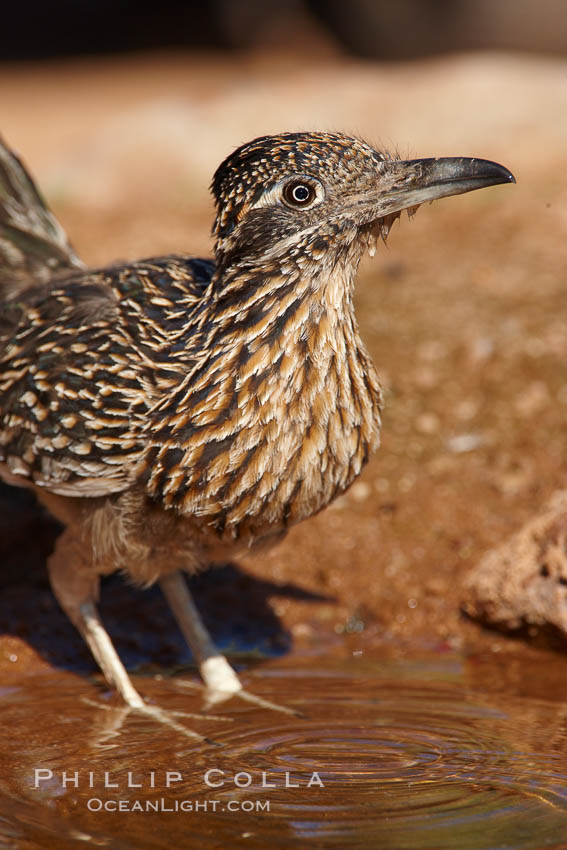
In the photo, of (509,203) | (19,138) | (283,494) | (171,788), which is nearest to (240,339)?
(283,494)

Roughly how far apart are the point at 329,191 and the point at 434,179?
17.4 inches

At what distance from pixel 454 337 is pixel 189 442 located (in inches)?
166

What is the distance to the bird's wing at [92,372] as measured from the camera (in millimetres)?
5074

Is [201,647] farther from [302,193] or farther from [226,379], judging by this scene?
[302,193]

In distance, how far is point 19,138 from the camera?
49.1 ft

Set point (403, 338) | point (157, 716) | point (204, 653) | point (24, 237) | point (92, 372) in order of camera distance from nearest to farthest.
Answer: point (92, 372)
point (157, 716)
point (204, 653)
point (24, 237)
point (403, 338)

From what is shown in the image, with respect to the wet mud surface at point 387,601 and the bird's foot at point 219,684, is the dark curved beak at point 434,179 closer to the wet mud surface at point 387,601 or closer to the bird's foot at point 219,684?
the wet mud surface at point 387,601

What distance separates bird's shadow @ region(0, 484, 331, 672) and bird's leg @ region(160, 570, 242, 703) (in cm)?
41

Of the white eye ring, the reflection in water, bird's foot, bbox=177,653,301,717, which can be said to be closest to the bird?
the white eye ring

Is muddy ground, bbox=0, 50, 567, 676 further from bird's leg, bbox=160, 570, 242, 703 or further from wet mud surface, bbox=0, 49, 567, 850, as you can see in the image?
bird's leg, bbox=160, 570, 242, 703

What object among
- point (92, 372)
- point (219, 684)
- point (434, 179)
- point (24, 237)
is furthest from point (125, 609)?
point (434, 179)

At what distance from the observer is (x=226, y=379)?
4.83 metres

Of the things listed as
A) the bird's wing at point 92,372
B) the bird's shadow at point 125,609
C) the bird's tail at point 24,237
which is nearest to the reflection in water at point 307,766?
the bird's shadow at point 125,609

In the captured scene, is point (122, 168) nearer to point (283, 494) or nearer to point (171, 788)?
point (283, 494)
